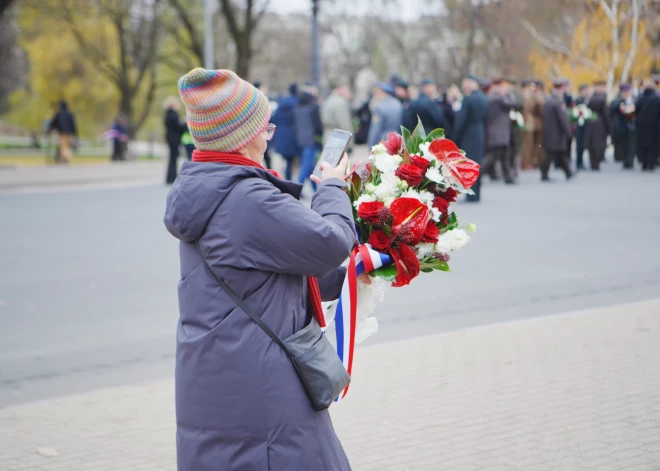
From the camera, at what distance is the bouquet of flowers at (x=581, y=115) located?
20.9 meters

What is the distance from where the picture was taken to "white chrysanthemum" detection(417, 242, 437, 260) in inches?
129

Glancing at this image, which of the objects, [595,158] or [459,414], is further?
[595,158]

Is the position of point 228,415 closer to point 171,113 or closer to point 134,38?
point 171,113

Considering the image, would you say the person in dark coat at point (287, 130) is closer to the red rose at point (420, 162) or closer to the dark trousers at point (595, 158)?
the dark trousers at point (595, 158)

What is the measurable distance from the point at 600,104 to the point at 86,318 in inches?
647

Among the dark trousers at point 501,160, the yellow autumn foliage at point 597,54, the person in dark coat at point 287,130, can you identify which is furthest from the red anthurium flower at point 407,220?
the yellow autumn foliage at point 597,54

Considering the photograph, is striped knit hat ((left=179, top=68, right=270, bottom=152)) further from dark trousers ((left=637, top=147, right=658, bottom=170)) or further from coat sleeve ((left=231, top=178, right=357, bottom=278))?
dark trousers ((left=637, top=147, right=658, bottom=170))

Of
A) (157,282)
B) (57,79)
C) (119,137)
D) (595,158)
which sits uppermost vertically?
(157,282)

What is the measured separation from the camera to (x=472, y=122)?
15.0m

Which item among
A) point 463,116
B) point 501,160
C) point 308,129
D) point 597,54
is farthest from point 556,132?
point 597,54

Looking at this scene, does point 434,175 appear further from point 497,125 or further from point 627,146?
point 627,146

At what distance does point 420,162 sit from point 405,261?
38cm

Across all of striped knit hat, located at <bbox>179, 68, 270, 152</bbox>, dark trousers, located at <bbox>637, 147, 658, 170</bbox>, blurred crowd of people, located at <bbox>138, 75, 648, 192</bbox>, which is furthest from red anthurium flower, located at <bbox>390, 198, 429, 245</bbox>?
dark trousers, located at <bbox>637, 147, 658, 170</bbox>

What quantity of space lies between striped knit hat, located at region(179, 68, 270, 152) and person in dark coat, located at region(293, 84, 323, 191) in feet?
44.2
